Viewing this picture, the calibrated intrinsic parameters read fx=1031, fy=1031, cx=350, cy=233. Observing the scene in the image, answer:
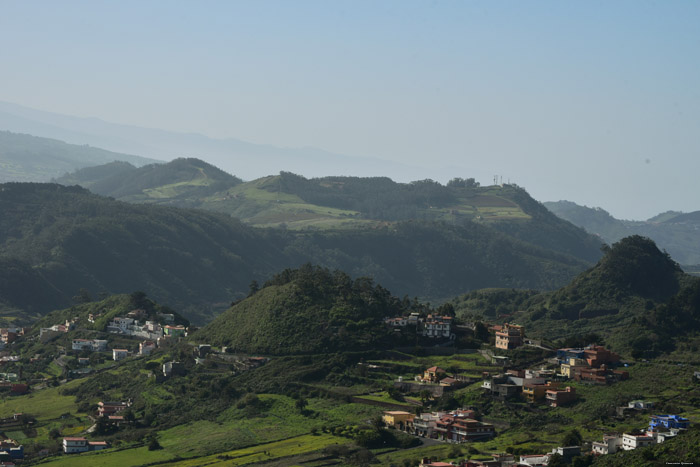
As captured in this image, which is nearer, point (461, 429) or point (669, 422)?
point (669, 422)

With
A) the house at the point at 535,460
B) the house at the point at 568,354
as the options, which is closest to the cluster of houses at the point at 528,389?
the house at the point at 568,354

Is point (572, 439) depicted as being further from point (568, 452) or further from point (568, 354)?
point (568, 354)

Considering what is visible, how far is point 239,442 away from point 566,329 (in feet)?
207

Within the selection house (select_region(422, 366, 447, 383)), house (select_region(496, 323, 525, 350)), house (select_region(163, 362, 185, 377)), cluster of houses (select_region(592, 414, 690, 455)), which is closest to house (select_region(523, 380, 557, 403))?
house (select_region(422, 366, 447, 383))

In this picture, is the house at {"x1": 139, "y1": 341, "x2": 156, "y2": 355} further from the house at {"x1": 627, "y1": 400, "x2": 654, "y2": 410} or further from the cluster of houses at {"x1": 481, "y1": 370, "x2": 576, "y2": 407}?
the house at {"x1": 627, "y1": 400, "x2": 654, "y2": 410}

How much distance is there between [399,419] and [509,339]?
63.1 feet

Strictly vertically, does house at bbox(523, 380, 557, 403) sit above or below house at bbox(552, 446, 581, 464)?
above

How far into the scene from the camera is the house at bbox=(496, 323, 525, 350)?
80312 mm

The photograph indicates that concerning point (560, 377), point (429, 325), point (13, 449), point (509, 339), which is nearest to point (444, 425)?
point (560, 377)

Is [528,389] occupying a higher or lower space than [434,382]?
higher

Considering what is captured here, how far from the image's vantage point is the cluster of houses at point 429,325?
83750 mm

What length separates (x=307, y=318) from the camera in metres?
84.4

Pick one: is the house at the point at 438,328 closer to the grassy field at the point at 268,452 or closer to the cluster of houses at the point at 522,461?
the grassy field at the point at 268,452

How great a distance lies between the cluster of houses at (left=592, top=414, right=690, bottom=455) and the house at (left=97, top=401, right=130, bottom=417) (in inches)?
1409
